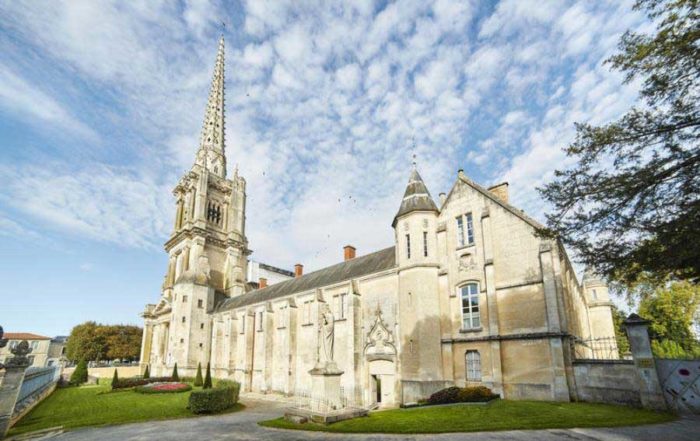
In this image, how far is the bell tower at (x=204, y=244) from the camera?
4194cm

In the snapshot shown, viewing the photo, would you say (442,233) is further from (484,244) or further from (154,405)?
(154,405)

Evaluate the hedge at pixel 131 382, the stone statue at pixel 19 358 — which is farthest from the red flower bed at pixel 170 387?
the stone statue at pixel 19 358

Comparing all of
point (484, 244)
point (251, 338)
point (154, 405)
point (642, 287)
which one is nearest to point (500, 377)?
point (484, 244)

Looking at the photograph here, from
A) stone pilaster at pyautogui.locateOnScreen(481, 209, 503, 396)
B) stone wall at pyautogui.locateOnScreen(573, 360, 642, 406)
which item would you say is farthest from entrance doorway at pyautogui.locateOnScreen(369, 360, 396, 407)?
stone wall at pyautogui.locateOnScreen(573, 360, 642, 406)

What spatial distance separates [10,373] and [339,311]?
706 inches

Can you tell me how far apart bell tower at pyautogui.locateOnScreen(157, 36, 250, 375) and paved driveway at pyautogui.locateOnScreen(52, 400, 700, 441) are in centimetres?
2739

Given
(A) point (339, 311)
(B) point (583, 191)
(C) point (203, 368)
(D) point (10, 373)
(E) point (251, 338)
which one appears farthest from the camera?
(C) point (203, 368)

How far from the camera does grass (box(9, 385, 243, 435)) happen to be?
53.7 ft

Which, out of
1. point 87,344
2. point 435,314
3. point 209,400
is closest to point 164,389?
point 209,400

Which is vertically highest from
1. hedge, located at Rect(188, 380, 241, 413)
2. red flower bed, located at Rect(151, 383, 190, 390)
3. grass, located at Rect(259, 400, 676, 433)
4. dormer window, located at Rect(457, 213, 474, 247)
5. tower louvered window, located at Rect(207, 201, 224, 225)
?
tower louvered window, located at Rect(207, 201, 224, 225)

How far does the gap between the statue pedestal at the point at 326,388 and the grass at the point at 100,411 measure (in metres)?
7.82

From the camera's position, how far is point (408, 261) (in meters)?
22.5

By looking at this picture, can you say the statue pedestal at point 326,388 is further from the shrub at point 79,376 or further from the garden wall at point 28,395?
the shrub at point 79,376

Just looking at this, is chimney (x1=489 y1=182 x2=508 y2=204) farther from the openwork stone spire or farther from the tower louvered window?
the openwork stone spire
